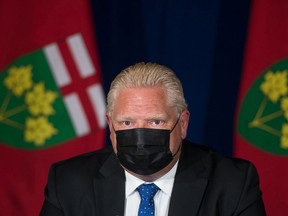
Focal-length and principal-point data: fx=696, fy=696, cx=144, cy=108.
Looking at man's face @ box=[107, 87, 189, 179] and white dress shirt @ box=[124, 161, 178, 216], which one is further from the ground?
man's face @ box=[107, 87, 189, 179]

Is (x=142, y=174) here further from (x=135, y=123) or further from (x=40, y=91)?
(x=40, y=91)

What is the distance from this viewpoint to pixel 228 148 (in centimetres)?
346

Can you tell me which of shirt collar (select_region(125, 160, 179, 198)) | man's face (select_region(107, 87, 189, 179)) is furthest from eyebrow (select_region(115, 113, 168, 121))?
shirt collar (select_region(125, 160, 179, 198))

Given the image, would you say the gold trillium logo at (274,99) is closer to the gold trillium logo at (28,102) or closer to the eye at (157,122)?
the gold trillium logo at (28,102)

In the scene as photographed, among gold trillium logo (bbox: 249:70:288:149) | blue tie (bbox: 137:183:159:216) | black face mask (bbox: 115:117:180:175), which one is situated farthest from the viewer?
gold trillium logo (bbox: 249:70:288:149)

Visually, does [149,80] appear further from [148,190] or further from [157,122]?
[148,190]

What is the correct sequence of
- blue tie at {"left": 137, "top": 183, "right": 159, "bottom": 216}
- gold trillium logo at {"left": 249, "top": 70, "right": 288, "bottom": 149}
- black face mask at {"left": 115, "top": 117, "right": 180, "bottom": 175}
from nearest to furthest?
black face mask at {"left": 115, "top": 117, "right": 180, "bottom": 175}
blue tie at {"left": 137, "top": 183, "right": 159, "bottom": 216}
gold trillium logo at {"left": 249, "top": 70, "right": 288, "bottom": 149}

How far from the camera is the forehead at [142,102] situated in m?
2.19

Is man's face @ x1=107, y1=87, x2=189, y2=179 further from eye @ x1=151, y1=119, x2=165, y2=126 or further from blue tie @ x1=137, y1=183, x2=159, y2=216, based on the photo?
blue tie @ x1=137, y1=183, x2=159, y2=216

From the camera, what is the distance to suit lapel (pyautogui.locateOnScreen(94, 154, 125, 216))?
2.34m

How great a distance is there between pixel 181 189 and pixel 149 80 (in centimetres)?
41

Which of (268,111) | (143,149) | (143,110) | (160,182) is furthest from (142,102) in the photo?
(268,111)

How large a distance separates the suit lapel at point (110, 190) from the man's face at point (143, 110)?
201 millimetres

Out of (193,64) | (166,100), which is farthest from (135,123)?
(193,64)
